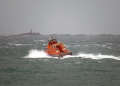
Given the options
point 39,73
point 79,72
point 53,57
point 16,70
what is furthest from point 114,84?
point 53,57

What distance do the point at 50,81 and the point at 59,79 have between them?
5.59 ft

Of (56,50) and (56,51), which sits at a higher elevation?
(56,50)

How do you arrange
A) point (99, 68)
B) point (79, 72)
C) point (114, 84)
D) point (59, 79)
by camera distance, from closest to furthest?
point (114, 84), point (59, 79), point (79, 72), point (99, 68)

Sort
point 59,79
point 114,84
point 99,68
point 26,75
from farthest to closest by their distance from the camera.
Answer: point 99,68 < point 26,75 < point 59,79 < point 114,84

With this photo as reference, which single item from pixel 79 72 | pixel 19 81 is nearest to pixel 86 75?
pixel 79 72

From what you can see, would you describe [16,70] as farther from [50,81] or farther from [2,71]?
[50,81]

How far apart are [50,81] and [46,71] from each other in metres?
8.63

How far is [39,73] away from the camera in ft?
133

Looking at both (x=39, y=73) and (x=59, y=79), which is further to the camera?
(x=39, y=73)

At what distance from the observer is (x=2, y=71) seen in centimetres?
4259

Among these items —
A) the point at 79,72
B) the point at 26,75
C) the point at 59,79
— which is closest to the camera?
the point at 59,79

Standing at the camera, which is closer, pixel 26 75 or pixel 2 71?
pixel 26 75

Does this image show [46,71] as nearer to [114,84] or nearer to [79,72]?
[79,72]

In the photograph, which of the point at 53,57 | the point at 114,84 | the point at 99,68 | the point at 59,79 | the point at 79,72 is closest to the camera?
the point at 114,84
